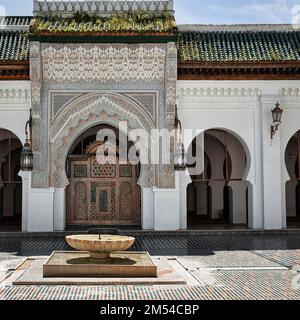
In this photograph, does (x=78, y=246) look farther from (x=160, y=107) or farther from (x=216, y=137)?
(x=216, y=137)

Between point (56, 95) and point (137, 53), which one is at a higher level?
point (137, 53)

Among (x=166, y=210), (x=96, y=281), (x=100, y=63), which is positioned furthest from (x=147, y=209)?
(x=96, y=281)

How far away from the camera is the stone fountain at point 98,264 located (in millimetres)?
5562

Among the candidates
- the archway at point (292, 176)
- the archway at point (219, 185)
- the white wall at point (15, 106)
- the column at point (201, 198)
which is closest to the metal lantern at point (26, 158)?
the white wall at point (15, 106)

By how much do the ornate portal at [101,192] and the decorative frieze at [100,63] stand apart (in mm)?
1737

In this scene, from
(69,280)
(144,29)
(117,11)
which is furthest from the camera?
(117,11)

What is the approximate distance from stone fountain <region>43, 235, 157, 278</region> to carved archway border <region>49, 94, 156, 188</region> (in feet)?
11.6

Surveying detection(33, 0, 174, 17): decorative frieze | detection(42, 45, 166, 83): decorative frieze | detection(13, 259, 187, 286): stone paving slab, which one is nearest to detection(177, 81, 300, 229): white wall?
detection(42, 45, 166, 83): decorative frieze

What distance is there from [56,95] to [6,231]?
2.53 metres

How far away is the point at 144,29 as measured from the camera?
31.1 ft

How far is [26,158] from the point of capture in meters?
9.19
